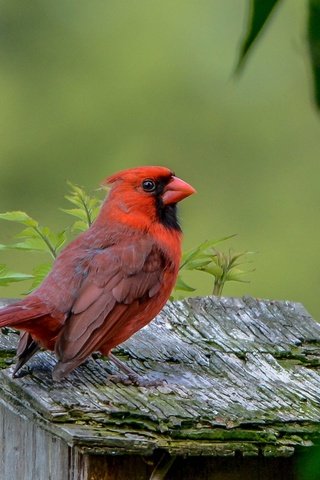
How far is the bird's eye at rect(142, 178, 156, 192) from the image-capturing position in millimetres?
3035

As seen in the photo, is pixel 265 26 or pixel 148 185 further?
pixel 148 185

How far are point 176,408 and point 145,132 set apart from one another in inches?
195

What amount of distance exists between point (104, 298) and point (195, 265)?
19.7 inches

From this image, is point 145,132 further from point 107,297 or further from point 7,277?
point 107,297

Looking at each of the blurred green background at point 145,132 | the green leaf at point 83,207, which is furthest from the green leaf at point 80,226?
the blurred green background at point 145,132

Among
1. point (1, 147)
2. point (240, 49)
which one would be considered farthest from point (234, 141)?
point (240, 49)

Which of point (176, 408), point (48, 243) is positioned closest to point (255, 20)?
point (176, 408)

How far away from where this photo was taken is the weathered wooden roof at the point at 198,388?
2002 mm

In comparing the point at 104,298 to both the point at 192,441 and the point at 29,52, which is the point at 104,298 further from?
the point at 29,52

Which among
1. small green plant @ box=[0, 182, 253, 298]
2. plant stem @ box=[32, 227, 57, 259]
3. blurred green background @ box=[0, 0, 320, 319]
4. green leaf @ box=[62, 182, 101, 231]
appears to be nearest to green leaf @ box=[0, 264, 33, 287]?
small green plant @ box=[0, 182, 253, 298]

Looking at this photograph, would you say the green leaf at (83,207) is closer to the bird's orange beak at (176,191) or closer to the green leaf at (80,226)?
the green leaf at (80,226)

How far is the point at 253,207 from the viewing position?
22.3ft

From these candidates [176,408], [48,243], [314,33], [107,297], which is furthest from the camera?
[48,243]

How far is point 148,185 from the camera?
3.04m
